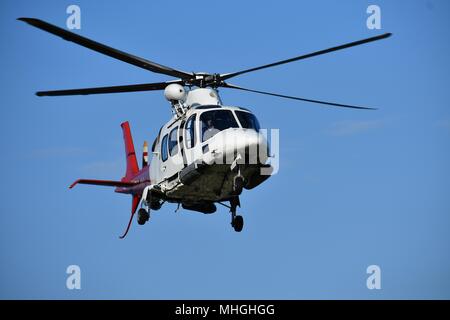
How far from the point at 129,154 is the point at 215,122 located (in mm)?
8244

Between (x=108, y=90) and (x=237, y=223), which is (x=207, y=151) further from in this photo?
(x=108, y=90)

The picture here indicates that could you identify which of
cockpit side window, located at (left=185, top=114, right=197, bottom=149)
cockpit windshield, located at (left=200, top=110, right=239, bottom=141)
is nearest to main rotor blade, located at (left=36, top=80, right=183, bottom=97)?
cockpit side window, located at (left=185, top=114, right=197, bottom=149)

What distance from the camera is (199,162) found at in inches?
1067

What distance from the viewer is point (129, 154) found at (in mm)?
34906

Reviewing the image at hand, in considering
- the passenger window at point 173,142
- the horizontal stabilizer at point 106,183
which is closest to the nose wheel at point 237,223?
the passenger window at point 173,142

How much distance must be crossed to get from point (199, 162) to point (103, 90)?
4755mm

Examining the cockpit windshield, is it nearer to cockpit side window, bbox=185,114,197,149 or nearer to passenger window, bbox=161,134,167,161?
cockpit side window, bbox=185,114,197,149

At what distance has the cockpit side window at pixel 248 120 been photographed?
27.4 meters

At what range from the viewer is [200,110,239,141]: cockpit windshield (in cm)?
2730

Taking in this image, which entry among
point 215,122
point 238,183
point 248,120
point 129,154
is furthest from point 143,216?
point 129,154

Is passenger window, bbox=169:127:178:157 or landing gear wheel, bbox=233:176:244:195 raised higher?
passenger window, bbox=169:127:178:157

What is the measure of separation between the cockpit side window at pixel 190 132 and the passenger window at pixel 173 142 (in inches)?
31.5
